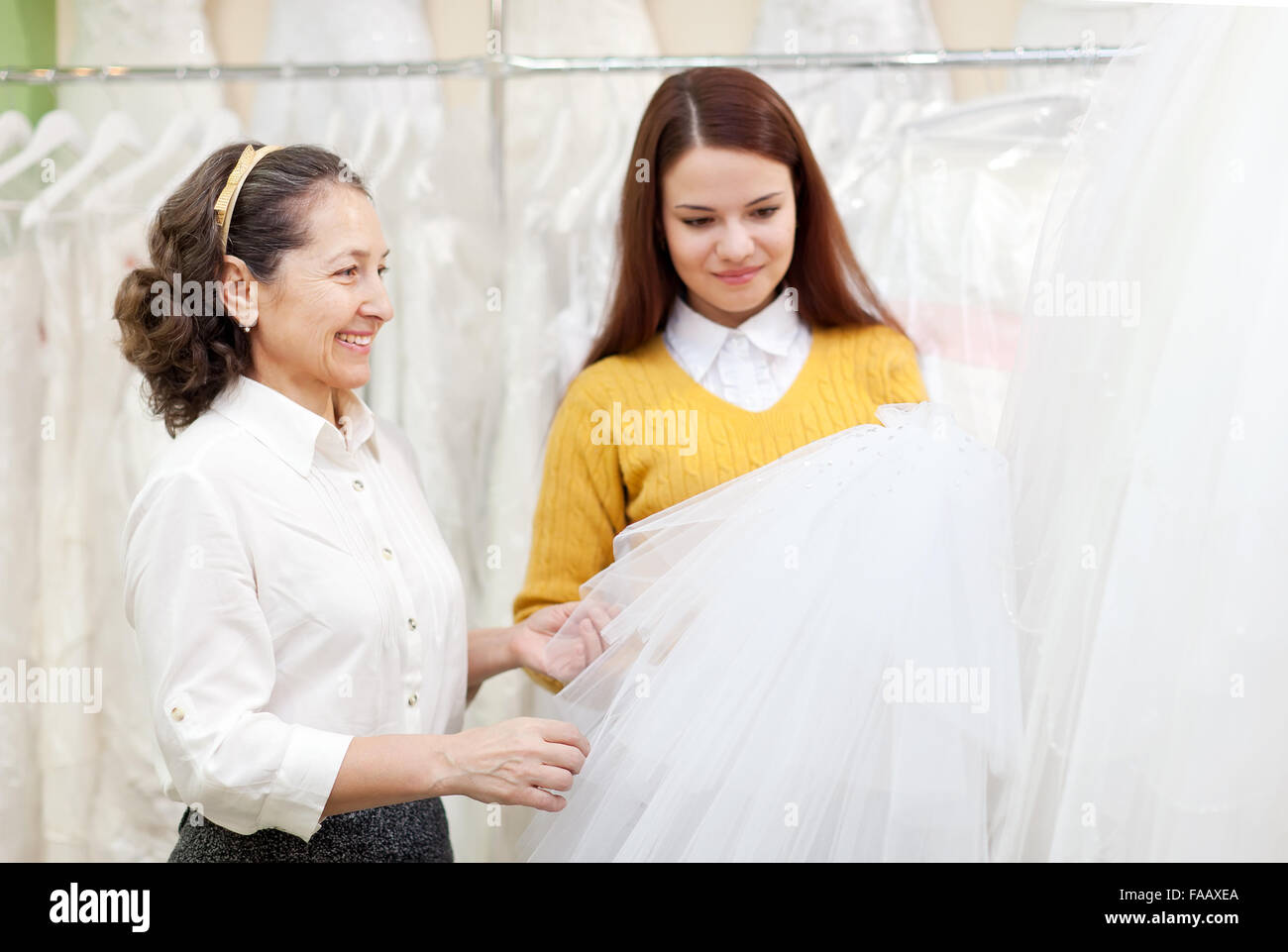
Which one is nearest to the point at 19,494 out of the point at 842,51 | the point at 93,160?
the point at 93,160

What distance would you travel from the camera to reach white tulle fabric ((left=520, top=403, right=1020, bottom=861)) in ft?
3.17

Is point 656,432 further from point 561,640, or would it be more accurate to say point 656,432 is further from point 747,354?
point 561,640

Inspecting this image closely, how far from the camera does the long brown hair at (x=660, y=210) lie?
1296 mm

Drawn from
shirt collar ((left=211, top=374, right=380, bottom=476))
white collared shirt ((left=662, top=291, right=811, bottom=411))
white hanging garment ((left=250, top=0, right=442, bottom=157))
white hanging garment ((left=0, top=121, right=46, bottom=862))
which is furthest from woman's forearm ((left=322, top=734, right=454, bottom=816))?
white hanging garment ((left=250, top=0, right=442, bottom=157))

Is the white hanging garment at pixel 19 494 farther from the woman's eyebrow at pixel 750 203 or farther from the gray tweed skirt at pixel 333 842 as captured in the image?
the woman's eyebrow at pixel 750 203

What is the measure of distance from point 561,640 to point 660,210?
54 centimetres

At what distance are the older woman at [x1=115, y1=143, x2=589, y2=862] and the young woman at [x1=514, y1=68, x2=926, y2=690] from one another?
0.25 metres

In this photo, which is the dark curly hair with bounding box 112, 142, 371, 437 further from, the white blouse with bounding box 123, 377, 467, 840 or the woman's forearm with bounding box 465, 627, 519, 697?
the woman's forearm with bounding box 465, 627, 519, 697

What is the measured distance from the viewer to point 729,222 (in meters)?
1.30

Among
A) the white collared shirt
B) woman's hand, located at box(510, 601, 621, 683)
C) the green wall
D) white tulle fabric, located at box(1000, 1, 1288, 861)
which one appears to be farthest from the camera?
the green wall

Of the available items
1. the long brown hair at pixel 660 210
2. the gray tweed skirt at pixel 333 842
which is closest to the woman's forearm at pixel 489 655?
the gray tweed skirt at pixel 333 842

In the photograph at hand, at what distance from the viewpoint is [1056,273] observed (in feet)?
3.33
